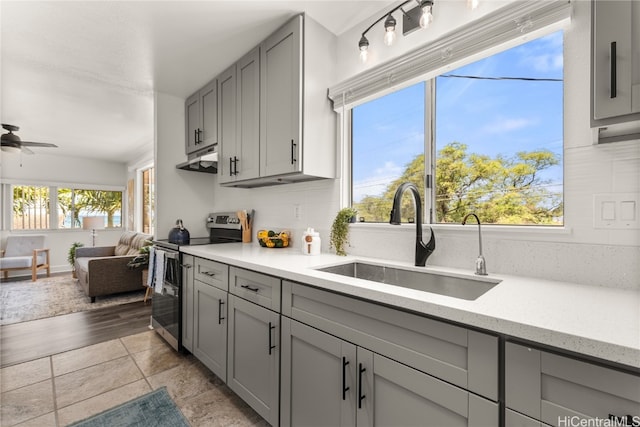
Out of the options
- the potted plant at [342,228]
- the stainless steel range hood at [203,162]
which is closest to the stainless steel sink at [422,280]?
the potted plant at [342,228]

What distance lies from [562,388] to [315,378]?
89cm

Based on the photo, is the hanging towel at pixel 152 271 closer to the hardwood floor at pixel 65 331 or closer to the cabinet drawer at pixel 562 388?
the hardwood floor at pixel 65 331

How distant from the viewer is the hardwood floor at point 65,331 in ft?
8.23

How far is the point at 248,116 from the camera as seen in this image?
7.34ft

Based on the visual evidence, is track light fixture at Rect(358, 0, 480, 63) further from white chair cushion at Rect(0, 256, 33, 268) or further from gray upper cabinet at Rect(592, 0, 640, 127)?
white chair cushion at Rect(0, 256, 33, 268)

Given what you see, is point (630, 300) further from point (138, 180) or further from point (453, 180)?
point (138, 180)

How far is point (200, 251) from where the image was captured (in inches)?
83.2

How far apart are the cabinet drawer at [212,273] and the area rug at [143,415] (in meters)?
0.77

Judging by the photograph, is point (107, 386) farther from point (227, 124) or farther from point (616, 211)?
point (616, 211)

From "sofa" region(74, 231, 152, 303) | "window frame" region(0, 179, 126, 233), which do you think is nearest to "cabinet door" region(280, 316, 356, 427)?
"sofa" region(74, 231, 152, 303)

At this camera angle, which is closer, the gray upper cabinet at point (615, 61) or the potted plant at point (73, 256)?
the gray upper cabinet at point (615, 61)

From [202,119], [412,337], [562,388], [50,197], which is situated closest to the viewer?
[562,388]

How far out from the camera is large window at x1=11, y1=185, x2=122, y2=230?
5645mm

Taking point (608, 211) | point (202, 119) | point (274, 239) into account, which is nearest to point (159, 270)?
point (274, 239)
